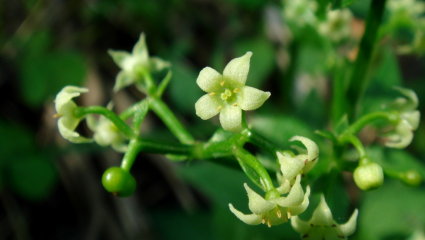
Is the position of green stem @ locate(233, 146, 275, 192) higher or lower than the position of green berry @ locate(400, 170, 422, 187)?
higher

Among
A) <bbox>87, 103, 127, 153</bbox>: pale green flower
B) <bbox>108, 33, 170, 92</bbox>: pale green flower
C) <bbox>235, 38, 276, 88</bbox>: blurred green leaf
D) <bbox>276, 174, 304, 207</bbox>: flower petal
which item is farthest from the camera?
<bbox>235, 38, 276, 88</bbox>: blurred green leaf

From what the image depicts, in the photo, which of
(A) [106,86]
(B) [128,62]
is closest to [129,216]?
(A) [106,86]

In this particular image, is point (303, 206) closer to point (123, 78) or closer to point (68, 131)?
point (68, 131)

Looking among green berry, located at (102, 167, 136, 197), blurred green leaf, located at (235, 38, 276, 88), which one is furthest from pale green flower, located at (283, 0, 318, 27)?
green berry, located at (102, 167, 136, 197)

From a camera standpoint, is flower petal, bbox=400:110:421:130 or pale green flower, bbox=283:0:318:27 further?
pale green flower, bbox=283:0:318:27

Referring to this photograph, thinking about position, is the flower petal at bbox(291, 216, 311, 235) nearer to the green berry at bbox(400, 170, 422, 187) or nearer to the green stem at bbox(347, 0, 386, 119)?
the green berry at bbox(400, 170, 422, 187)

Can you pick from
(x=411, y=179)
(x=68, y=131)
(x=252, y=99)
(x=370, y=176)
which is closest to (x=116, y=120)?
(x=68, y=131)

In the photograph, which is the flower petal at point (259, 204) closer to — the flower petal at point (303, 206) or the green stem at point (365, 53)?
the flower petal at point (303, 206)

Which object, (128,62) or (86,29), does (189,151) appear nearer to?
(128,62)
